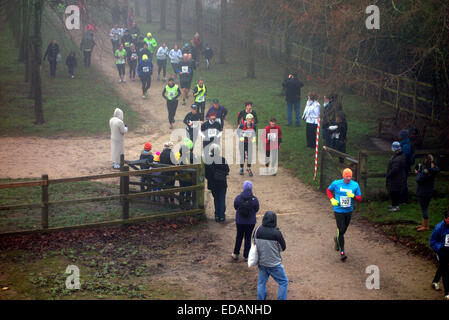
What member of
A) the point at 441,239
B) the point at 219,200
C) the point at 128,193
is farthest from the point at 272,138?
the point at 441,239

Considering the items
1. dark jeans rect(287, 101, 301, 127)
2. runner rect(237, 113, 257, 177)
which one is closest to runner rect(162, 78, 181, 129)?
dark jeans rect(287, 101, 301, 127)

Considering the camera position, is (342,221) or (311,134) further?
(311,134)

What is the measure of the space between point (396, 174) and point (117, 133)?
774 centimetres

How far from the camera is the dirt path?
10.1 metres

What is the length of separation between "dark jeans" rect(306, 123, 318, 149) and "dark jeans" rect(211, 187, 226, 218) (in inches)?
270

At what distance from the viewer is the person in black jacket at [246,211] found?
10720mm

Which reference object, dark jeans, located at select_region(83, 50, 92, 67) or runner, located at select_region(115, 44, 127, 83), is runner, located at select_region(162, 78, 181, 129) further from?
dark jeans, located at select_region(83, 50, 92, 67)

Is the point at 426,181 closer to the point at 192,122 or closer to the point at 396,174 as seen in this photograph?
the point at 396,174

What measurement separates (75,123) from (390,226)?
45.5ft

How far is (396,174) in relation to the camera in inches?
523

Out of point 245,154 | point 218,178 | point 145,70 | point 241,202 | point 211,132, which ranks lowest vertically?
point 241,202

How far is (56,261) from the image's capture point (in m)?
10.7

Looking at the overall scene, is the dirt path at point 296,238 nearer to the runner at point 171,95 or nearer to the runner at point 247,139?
the runner at point 247,139

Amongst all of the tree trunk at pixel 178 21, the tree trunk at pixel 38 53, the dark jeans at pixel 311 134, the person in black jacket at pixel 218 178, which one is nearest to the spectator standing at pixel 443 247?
the person in black jacket at pixel 218 178
